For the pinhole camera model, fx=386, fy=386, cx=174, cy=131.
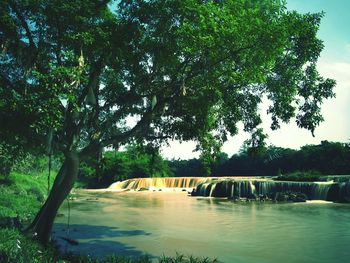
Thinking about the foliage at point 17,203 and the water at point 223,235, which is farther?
the foliage at point 17,203

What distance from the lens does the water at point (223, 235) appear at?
577 inches

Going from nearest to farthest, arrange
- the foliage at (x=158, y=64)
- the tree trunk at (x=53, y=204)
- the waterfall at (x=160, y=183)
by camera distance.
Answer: the foliage at (x=158, y=64) → the tree trunk at (x=53, y=204) → the waterfall at (x=160, y=183)

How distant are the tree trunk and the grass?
0.88m

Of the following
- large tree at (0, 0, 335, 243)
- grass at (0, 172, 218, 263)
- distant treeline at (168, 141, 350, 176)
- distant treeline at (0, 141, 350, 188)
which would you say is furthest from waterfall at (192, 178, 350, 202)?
large tree at (0, 0, 335, 243)

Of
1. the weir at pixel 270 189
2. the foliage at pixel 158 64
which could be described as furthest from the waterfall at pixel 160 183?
the foliage at pixel 158 64

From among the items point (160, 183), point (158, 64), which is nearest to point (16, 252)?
point (158, 64)

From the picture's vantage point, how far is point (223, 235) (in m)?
18.8

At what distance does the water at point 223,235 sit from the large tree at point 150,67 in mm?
4007

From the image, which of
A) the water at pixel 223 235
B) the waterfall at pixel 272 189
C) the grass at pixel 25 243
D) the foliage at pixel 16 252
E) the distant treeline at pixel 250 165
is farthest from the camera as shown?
the distant treeline at pixel 250 165

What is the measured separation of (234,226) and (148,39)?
13.1 m

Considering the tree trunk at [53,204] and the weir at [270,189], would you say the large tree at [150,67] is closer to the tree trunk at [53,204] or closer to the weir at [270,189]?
the tree trunk at [53,204]

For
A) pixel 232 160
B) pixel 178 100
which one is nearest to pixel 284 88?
pixel 178 100

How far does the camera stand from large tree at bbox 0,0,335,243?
442 inches

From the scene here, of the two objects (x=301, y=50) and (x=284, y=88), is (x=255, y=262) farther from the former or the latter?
(x=301, y=50)
